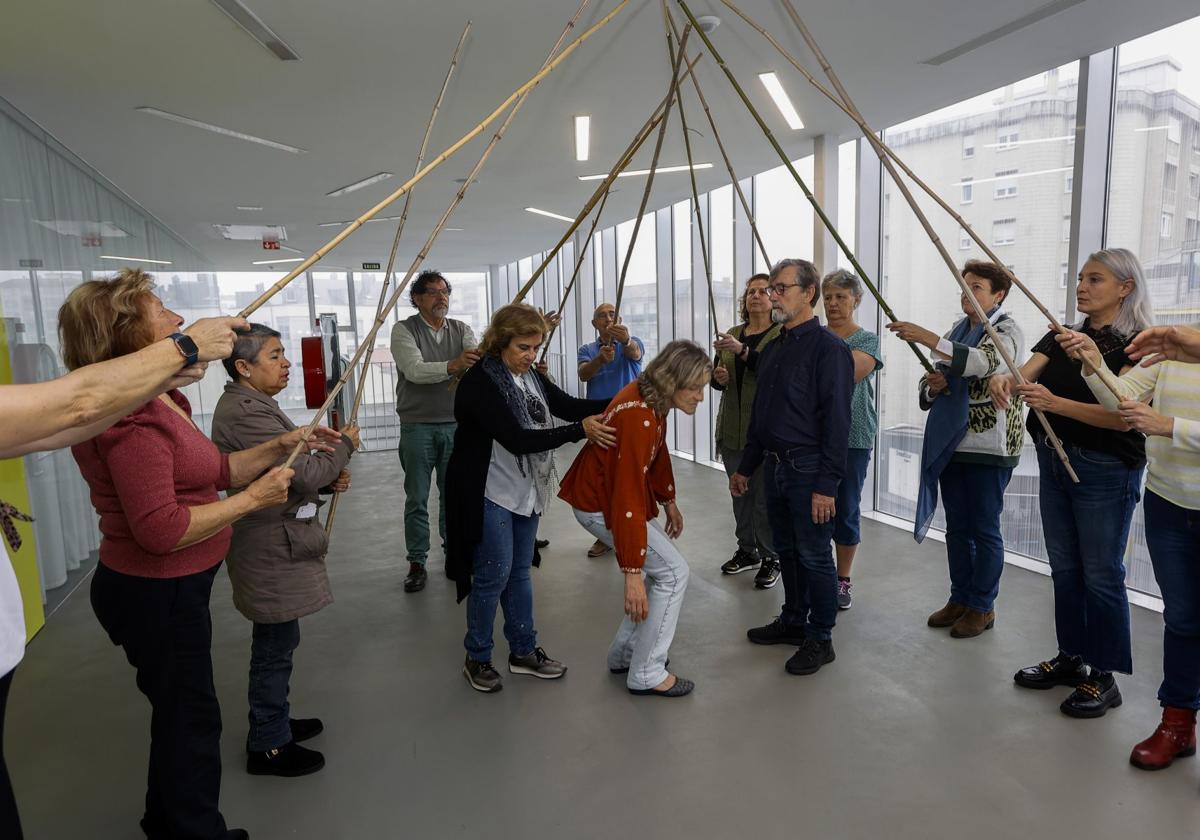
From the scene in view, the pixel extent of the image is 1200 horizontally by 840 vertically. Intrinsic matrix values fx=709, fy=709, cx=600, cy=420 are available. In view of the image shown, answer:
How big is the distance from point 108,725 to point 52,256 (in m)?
3.25

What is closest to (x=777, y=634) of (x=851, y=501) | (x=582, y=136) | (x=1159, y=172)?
(x=851, y=501)

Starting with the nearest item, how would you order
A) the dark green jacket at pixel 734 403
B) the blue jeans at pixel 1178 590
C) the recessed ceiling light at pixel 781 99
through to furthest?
the blue jeans at pixel 1178 590, the dark green jacket at pixel 734 403, the recessed ceiling light at pixel 781 99

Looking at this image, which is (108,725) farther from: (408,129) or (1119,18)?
(1119,18)

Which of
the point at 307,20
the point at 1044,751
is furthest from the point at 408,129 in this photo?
the point at 1044,751

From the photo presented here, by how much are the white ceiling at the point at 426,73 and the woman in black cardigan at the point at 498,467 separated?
63.3 inches

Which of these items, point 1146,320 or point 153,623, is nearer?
point 153,623

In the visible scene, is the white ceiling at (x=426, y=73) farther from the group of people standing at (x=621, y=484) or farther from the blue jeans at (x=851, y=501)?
the blue jeans at (x=851, y=501)

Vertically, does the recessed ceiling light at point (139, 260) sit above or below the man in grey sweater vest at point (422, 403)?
above

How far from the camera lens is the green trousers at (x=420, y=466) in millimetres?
4133

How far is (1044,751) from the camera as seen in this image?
2.35m

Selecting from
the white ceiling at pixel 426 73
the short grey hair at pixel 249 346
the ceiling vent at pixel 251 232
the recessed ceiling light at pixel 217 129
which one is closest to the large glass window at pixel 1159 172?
the white ceiling at pixel 426 73

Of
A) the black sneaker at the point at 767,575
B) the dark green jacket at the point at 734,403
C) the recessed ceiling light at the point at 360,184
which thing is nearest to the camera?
the dark green jacket at the point at 734,403

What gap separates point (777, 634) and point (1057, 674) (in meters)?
1.07

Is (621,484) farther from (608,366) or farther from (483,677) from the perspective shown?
(608,366)
